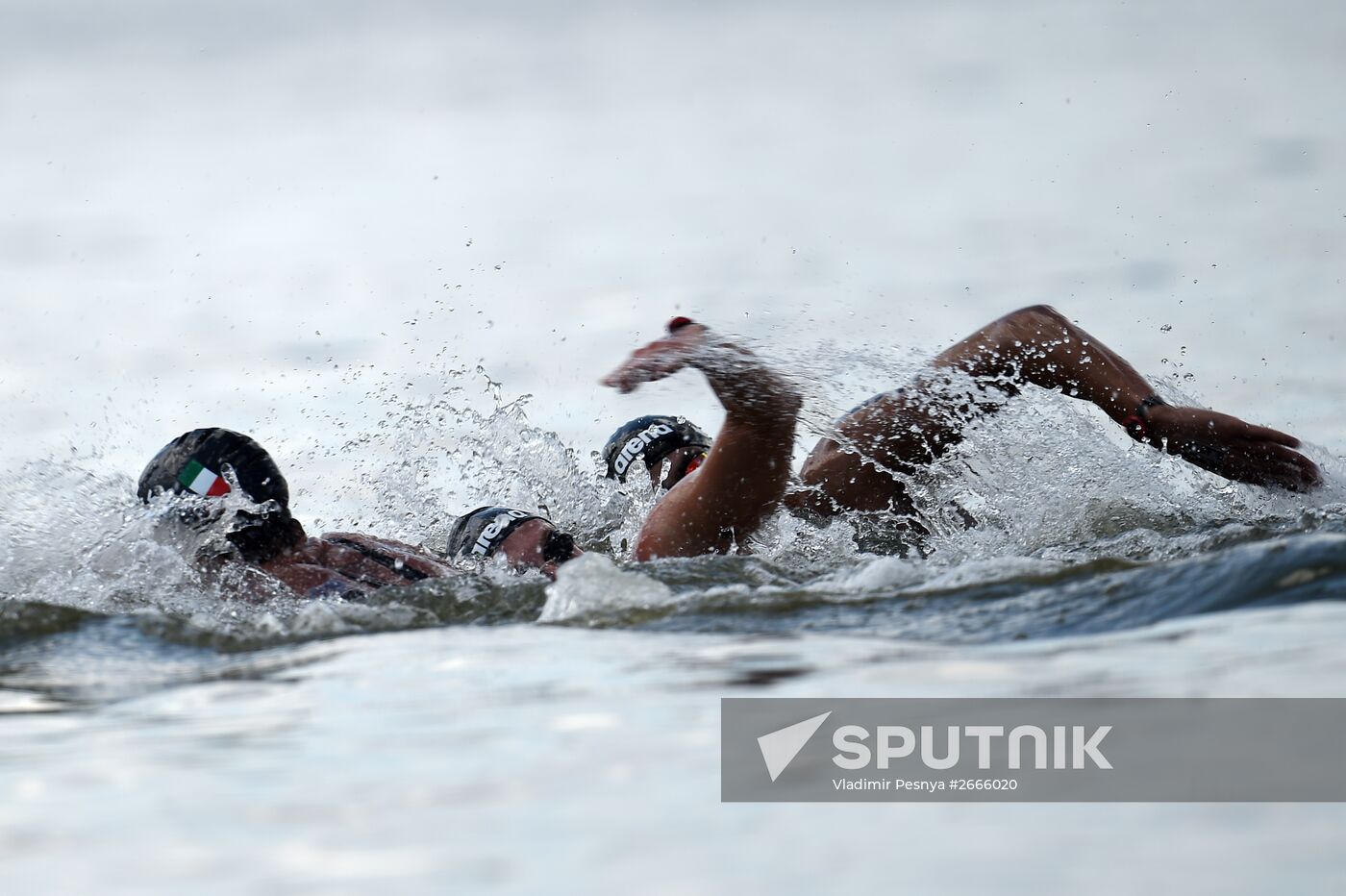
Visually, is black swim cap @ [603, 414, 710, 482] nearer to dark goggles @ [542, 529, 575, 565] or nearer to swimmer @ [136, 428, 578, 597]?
dark goggles @ [542, 529, 575, 565]

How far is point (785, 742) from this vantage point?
2.23 meters

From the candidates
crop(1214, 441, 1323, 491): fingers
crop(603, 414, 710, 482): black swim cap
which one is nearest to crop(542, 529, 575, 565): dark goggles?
crop(603, 414, 710, 482): black swim cap

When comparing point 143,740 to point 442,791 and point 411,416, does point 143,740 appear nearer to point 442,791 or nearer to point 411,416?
point 442,791

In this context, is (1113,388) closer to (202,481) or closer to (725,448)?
(725,448)

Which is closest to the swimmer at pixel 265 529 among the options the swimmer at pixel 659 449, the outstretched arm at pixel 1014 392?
the outstretched arm at pixel 1014 392

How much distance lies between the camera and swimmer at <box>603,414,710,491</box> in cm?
658

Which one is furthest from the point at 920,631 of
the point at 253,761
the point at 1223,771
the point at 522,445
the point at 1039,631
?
the point at 522,445

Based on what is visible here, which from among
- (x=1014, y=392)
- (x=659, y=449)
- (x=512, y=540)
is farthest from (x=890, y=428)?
(x=659, y=449)

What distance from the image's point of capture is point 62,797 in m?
2.19

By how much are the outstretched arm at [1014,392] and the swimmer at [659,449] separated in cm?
131

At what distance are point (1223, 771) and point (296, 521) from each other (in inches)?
144

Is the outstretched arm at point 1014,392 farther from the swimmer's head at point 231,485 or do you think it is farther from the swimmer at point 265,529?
the swimmer's head at point 231,485

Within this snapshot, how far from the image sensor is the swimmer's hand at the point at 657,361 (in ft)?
13.5

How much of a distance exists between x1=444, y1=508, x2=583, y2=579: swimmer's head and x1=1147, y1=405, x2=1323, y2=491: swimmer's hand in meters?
2.16
